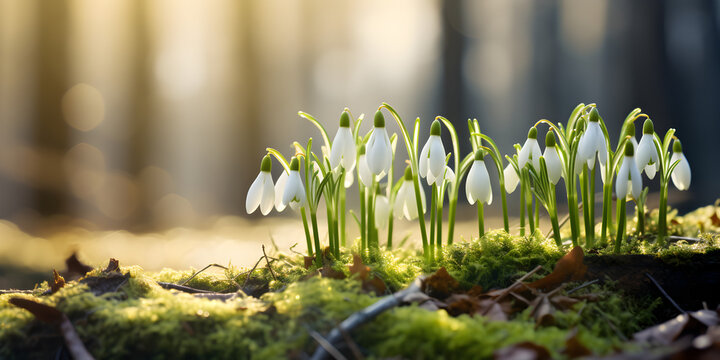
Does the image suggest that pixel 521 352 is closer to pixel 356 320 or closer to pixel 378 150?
pixel 356 320

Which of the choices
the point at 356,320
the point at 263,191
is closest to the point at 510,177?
the point at 263,191

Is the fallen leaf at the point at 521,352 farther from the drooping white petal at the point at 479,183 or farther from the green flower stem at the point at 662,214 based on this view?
the green flower stem at the point at 662,214

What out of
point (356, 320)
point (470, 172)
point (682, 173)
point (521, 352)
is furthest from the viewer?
point (682, 173)

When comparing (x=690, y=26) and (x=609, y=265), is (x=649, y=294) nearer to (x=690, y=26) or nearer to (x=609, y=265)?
(x=609, y=265)

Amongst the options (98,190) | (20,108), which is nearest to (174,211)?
(98,190)

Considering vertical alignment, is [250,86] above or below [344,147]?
above

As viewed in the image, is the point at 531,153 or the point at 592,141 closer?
the point at 592,141
